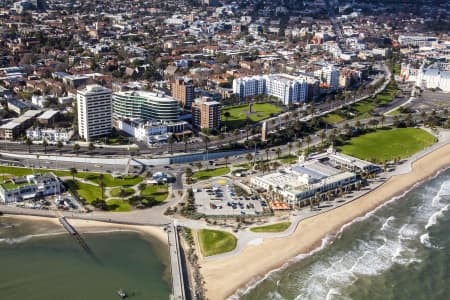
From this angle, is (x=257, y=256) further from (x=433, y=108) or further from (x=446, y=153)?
(x=433, y=108)

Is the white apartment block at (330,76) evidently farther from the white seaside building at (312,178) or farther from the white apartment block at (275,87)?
the white seaside building at (312,178)

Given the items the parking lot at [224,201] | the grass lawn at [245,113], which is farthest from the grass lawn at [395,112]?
the parking lot at [224,201]

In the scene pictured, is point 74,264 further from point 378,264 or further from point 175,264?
point 378,264

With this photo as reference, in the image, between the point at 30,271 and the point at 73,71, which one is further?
the point at 73,71

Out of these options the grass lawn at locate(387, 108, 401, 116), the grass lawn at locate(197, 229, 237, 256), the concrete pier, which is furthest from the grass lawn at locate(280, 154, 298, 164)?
the grass lawn at locate(387, 108, 401, 116)

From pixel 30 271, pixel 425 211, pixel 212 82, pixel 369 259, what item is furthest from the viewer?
pixel 212 82

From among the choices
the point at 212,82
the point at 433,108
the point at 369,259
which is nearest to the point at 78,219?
the point at 369,259

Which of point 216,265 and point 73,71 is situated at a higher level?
point 73,71
